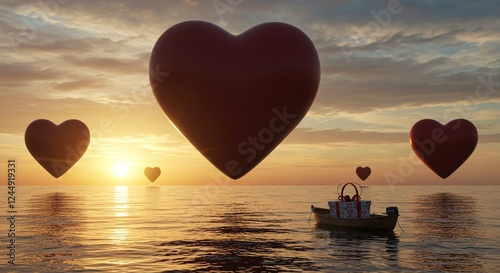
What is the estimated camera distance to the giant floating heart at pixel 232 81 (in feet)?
77.5

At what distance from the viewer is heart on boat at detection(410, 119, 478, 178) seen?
223ft

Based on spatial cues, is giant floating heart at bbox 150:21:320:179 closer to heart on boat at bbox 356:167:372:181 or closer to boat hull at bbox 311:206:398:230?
boat hull at bbox 311:206:398:230

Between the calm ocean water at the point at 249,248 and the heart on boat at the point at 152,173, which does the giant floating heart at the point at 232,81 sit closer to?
the calm ocean water at the point at 249,248

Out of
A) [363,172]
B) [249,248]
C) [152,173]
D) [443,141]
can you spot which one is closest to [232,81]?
[249,248]

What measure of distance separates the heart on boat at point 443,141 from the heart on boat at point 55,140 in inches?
1685

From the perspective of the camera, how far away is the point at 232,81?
23.5 metres

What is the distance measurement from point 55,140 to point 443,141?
48981 millimetres

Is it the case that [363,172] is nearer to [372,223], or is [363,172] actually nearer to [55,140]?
[55,140]

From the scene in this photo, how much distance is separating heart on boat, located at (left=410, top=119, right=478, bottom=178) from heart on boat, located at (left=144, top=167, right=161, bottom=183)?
82.3m

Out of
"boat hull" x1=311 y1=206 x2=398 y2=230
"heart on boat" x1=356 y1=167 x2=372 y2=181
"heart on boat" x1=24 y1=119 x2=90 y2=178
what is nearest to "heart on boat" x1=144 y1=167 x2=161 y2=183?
"heart on boat" x1=356 y1=167 x2=372 y2=181

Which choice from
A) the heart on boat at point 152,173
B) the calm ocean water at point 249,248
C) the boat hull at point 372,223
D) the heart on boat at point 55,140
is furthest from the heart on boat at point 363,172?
the boat hull at point 372,223

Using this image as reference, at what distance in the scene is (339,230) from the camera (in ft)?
148

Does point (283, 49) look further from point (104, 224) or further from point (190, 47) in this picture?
point (104, 224)

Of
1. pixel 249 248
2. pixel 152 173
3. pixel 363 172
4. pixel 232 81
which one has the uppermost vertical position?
pixel 232 81
